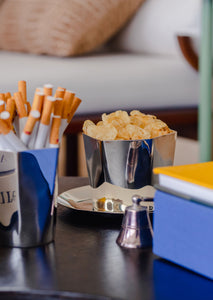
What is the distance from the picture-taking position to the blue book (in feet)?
2.13

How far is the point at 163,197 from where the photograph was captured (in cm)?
71

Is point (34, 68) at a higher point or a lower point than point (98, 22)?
lower

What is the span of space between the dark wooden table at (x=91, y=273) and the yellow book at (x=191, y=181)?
0.30 feet

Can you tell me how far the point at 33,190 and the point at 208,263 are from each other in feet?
0.80

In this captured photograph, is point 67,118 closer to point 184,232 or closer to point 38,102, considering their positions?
point 38,102

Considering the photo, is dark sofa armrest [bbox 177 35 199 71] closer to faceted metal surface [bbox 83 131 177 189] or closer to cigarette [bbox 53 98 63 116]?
faceted metal surface [bbox 83 131 177 189]

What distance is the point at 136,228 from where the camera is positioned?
0.75 metres

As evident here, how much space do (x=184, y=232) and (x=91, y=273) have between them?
12 cm

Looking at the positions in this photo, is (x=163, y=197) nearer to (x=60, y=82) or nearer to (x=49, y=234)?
(x=49, y=234)

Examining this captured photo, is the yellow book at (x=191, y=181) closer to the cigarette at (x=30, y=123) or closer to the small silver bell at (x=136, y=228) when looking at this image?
the small silver bell at (x=136, y=228)

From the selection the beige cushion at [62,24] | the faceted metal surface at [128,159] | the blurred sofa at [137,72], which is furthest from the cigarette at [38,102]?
the beige cushion at [62,24]

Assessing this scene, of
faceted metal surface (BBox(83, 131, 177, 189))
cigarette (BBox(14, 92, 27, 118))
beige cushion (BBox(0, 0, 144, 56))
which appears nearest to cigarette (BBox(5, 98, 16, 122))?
cigarette (BBox(14, 92, 27, 118))

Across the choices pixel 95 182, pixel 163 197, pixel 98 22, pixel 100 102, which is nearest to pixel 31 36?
pixel 98 22

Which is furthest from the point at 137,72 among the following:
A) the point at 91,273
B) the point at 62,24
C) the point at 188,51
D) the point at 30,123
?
the point at 91,273
